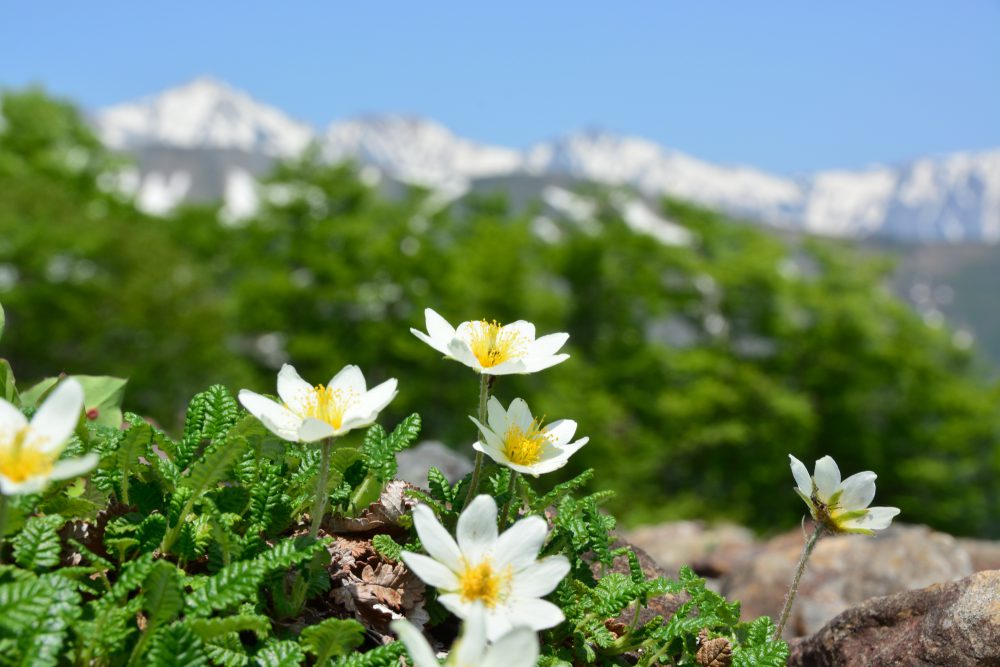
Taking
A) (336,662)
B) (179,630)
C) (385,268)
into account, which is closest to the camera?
(179,630)

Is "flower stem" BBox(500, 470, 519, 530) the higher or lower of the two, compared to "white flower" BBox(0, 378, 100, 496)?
higher

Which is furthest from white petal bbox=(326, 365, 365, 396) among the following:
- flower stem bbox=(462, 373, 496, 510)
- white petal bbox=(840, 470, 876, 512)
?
white petal bbox=(840, 470, 876, 512)

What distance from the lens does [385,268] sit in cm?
2900

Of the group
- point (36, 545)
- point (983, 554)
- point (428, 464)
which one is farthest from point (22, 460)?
point (983, 554)

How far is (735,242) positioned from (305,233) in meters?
15.0

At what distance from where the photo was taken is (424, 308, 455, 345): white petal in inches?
83.7

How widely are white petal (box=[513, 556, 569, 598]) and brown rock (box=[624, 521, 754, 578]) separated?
164 inches

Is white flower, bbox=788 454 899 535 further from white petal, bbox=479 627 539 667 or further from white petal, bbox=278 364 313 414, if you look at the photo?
white petal, bbox=278 364 313 414

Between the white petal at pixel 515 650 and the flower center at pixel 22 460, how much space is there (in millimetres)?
734

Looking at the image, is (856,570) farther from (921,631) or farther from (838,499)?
(838,499)

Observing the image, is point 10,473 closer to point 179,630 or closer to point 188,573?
point 179,630

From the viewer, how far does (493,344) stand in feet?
6.84

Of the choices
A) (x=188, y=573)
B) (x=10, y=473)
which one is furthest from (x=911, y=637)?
(x=10, y=473)

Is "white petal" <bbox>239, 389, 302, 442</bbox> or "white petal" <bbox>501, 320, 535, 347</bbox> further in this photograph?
"white petal" <bbox>501, 320, 535, 347</bbox>
